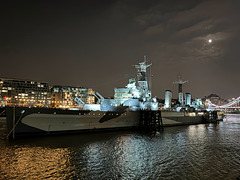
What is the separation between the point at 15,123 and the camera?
1842 centimetres

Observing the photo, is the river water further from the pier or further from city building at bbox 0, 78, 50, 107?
city building at bbox 0, 78, 50, 107

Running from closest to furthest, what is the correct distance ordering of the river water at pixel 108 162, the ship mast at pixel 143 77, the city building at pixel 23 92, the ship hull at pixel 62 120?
the river water at pixel 108 162 → the ship hull at pixel 62 120 → the ship mast at pixel 143 77 → the city building at pixel 23 92

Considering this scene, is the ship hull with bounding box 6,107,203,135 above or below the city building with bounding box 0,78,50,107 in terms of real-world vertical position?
below

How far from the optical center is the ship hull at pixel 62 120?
18594mm

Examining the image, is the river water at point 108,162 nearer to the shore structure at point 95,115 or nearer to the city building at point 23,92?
the shore structure at point 95,115

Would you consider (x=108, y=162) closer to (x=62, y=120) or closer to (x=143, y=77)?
(x=62, y=120)

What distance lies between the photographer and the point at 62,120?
21156 millimetres

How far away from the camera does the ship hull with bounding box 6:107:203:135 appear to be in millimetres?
18594

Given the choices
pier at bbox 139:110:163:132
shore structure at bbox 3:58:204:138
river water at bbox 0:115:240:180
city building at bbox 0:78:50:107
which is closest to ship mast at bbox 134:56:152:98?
shore structure at bbox 3:58:204:138

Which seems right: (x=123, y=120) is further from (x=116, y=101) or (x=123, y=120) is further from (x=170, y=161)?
(x=170, y=161)

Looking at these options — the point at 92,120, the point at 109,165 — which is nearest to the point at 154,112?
the point at 92,120

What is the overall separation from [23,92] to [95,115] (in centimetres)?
8120

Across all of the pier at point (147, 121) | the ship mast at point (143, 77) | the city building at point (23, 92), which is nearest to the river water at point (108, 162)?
the pier at point (147, 121)

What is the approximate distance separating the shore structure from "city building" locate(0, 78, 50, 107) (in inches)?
2650
